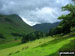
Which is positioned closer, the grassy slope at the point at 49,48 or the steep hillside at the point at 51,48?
the steep hillside at the point at 51,48

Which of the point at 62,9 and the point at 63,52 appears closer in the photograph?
the point at 63,52

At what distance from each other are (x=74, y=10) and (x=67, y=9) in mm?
2026

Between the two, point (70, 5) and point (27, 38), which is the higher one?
point (70, 5)

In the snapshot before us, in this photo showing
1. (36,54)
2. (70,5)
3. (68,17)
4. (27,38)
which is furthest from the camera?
(27,38)

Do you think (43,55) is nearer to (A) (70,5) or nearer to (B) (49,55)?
(B) (49,55)

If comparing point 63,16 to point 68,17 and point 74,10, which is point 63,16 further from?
point 74,10

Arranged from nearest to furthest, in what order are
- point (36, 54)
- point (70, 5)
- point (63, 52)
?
1. point (63, 52)
2. point (36, 54)
3. point (70, 5)

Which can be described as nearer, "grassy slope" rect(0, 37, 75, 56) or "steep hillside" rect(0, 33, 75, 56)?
"steep hillside" rect(0, 33, 75, 56)

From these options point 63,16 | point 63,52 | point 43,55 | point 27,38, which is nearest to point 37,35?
point 27,38

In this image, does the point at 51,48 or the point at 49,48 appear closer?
the point at 51,48

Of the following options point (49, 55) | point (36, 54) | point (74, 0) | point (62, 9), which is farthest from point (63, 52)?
point (62, 9)

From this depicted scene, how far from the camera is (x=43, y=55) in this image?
34.9 meters

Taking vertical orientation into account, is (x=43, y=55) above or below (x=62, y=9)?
below

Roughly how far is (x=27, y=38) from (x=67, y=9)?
475 ft
